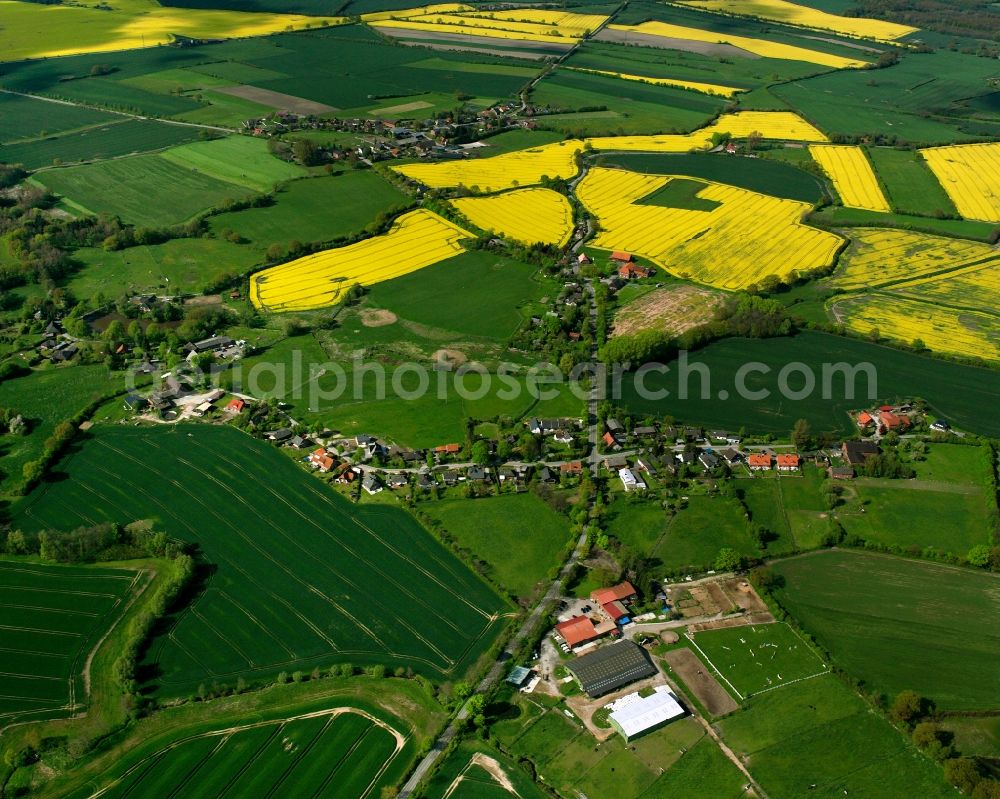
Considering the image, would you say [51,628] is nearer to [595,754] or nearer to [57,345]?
[595,754]

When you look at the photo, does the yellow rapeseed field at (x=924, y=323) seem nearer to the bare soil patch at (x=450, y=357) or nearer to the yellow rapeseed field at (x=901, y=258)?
the yellow rapeseed field at (x=901, y=258)

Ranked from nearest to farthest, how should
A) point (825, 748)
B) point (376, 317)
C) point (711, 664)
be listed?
point (825, 748) < point (711, 664) < point (376, 317)

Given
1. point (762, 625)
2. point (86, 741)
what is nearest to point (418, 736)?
point (86, 741)

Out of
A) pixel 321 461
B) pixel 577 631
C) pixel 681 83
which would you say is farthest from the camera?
pixel 681 83

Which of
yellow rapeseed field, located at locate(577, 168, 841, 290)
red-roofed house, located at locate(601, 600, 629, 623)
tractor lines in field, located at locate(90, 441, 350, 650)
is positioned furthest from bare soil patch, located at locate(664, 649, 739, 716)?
yellow rapeseed field, located at locate(577, 168, 841, 290)

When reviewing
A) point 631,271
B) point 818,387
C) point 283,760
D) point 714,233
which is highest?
point 714,233

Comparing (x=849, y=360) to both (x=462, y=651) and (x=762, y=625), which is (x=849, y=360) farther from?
(x=462, y=651)

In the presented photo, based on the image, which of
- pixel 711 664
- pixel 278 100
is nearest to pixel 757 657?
pixel 711 664

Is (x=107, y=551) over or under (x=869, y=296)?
under
